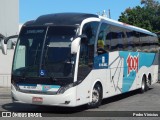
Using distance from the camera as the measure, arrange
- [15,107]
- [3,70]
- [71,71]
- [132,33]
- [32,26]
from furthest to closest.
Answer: [3,70]
[132,33]
[15,107]
[32,26]
[71,71]

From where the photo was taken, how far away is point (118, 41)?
16.0 meters

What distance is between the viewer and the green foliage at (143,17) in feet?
196

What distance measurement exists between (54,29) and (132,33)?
6.49 m

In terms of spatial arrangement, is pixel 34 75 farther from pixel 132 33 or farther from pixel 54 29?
pixel 132 33

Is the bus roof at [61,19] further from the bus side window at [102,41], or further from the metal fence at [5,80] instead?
the metal fence at [5,80]

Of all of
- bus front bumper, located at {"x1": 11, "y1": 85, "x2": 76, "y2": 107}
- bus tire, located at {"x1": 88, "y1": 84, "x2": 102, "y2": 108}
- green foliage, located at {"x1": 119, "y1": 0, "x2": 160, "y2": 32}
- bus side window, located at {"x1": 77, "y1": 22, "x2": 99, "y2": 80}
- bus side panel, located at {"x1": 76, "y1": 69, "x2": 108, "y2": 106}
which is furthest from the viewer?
green foliage, located at {"x1": 119, "y1": 0, "x2": 160, "y2": 32}

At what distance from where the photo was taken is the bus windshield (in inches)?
478

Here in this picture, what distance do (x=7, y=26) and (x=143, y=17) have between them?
4264 cm

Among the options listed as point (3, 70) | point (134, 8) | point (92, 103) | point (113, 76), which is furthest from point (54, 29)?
point (134, 8)

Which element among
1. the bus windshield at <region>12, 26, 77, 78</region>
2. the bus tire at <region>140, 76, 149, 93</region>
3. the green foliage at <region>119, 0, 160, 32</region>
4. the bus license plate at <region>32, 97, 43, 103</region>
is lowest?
the bus tire at <region>140, 76, 149, 93</region>

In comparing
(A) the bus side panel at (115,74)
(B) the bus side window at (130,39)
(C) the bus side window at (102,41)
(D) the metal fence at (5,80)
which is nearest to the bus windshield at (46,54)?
(C) the bus side window at (102,41)

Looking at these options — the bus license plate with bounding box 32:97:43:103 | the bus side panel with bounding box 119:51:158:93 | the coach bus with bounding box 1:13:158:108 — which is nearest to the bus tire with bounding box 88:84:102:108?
the coach bus with bounding box 1:13:158:108

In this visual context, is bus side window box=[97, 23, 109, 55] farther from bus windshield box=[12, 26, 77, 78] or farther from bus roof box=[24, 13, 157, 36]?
bus windshield box=[12, 26, 77, 78]

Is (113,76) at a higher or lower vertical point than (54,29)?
lower
